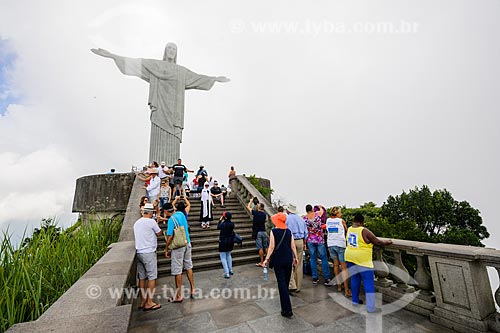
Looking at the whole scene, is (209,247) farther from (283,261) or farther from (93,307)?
(93,307)

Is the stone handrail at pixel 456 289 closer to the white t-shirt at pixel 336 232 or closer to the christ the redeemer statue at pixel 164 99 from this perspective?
the white t-shirt at pixel 336 232

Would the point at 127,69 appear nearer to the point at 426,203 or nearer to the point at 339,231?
the point at 339,231

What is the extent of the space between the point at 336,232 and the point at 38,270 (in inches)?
Answer: 201

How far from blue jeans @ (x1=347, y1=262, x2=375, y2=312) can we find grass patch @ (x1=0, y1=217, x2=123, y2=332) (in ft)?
14.3

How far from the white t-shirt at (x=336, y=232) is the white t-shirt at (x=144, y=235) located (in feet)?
10.6

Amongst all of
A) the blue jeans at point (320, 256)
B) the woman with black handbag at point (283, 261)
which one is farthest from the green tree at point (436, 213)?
the woman with black handbag at point (283, 261)

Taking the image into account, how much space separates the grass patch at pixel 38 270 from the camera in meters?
2.92

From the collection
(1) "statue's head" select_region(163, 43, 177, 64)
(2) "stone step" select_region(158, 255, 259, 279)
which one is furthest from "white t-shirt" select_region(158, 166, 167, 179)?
(1) "statue's head" select_region(163, 43, 177, 64)

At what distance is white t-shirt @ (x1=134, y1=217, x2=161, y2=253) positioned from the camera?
415 centimetres

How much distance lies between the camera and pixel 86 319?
2.10 meters

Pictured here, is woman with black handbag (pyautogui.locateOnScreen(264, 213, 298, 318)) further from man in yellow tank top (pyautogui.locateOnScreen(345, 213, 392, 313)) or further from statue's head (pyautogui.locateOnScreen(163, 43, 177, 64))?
statue's head (pyautogui.locateOnScreen(163, 43, 177, 64))

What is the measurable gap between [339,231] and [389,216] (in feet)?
94.5

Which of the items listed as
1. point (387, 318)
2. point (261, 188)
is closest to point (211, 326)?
point (387, 318)

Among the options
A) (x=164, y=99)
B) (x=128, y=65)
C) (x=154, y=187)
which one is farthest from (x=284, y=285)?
(x=128, y=65)
